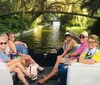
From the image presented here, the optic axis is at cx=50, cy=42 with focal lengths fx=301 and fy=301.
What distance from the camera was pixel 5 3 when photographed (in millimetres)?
29281

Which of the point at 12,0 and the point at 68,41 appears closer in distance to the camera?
the point at 68,41

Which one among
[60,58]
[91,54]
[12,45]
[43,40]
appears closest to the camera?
[91,54]

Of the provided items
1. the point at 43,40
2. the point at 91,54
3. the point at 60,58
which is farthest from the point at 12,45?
the point at 43,40

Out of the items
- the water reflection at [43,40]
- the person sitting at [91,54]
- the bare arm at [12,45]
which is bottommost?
the water reflection at [43,40]

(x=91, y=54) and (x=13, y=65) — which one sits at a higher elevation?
(x=91, y=54)

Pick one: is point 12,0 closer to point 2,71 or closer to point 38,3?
point 38,3

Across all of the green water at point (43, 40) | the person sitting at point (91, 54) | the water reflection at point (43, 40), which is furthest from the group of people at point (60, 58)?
the water reflection at point (43, 40)

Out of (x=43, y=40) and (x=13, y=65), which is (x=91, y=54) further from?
(x=43, y=40)

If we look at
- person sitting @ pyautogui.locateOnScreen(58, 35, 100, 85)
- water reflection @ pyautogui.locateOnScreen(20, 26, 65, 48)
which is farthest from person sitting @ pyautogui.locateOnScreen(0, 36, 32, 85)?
water reflection @ pyautogui.locateOnScreen(20, 26, 65, 48)

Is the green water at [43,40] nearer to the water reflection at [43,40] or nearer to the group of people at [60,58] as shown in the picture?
the water reflection at [43,40]

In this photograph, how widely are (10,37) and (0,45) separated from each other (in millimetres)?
1470

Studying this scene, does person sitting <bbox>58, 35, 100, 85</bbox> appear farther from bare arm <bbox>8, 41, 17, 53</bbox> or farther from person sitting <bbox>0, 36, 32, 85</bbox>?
bare arm <bbox>8, 41, 17, 53</bbox>

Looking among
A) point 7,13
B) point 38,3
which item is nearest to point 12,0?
point 7,13

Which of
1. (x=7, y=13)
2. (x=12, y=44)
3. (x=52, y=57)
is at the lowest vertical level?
(x=7, y=13)
